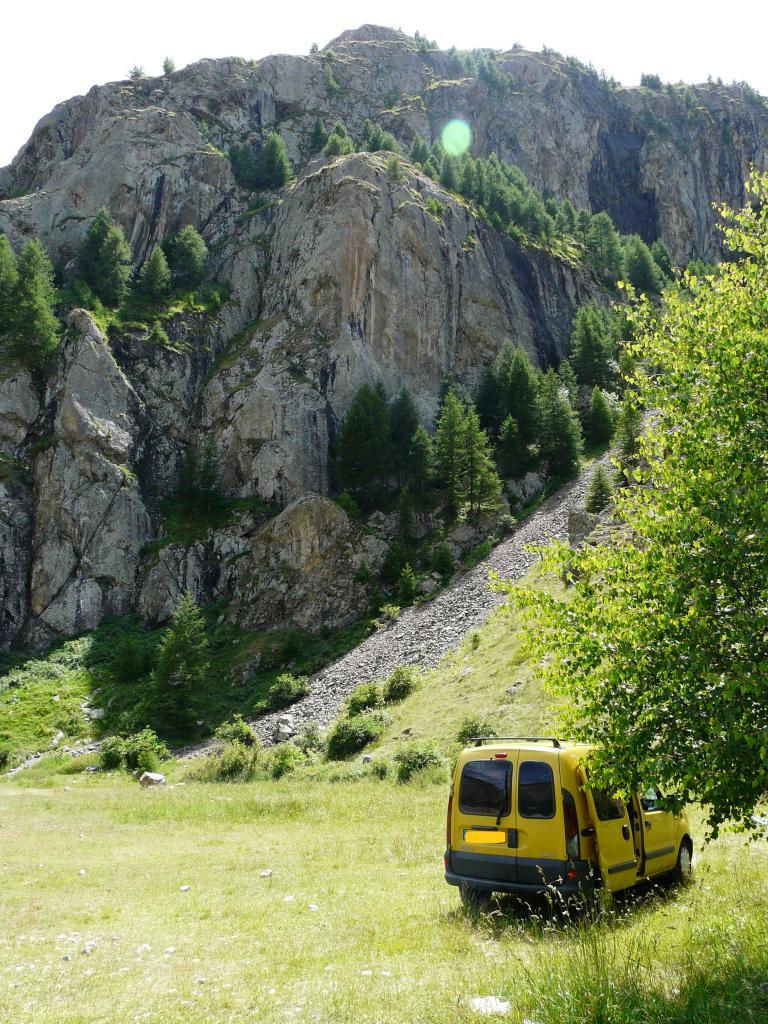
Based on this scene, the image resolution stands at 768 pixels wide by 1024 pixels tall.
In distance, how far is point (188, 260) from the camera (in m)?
75.0

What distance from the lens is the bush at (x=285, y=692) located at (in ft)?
123

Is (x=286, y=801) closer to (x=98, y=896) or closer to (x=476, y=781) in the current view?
(x=98, y=896)

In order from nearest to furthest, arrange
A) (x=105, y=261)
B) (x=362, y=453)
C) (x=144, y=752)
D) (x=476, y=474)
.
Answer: (x=144, y=752) → (x=476, y=474) → (x=362, y=453) → (x=105, y=261)

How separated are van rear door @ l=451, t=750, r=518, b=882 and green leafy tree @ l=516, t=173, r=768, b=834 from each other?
2046mm

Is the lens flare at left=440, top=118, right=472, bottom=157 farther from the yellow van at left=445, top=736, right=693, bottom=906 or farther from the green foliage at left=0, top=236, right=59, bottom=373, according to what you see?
the yellow van at left=445, top=736, right=693, bottom=906

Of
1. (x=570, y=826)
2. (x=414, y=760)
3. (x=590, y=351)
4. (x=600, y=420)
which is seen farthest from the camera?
(x=590, y=351)

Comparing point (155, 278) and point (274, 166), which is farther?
point (274, 166)

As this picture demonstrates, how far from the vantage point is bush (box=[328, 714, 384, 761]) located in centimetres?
2866

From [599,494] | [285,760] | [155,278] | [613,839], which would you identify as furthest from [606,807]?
[155,278]

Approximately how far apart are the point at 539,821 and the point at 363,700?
2485cm

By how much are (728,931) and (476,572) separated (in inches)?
1498

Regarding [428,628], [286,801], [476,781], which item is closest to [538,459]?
[428,628]

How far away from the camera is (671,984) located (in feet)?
18.8

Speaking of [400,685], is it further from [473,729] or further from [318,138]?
[318,138]
